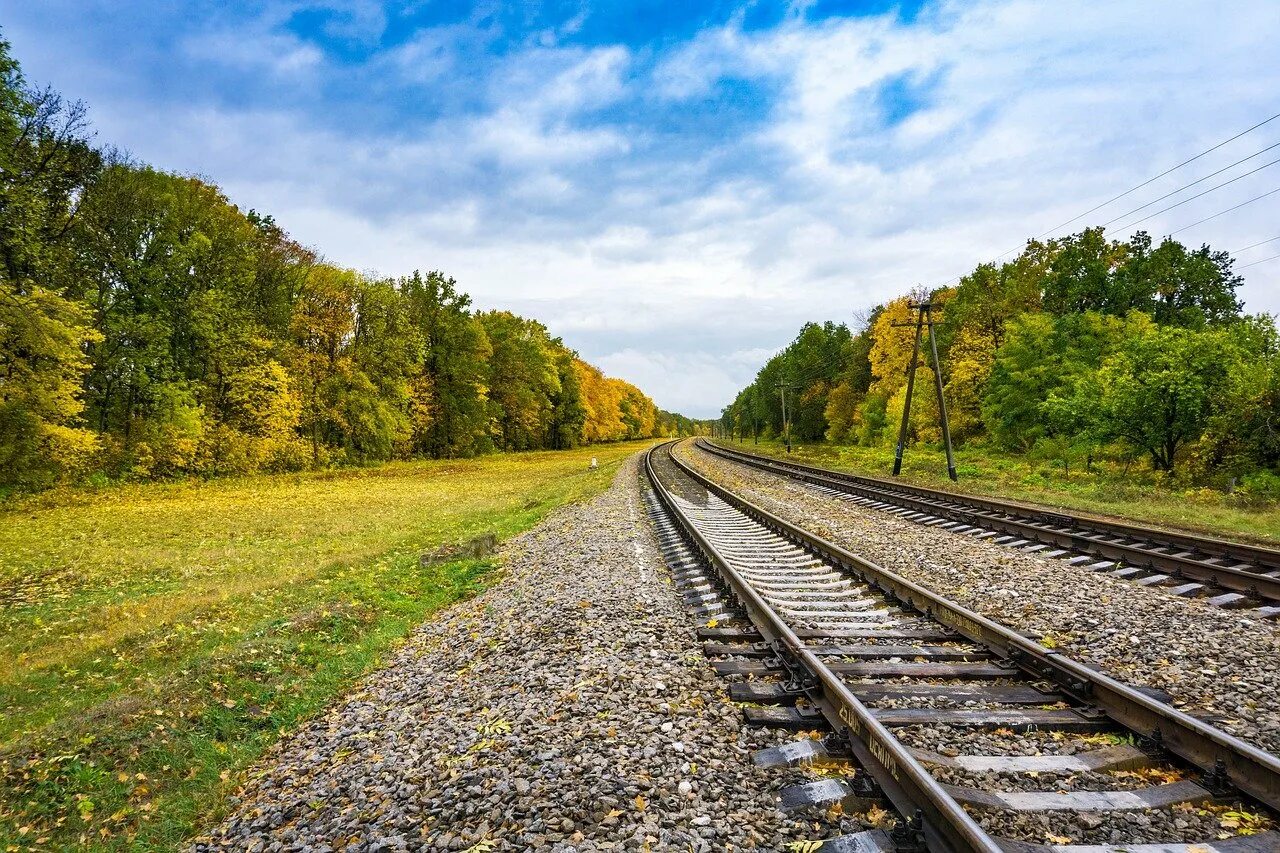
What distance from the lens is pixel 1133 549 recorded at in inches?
355

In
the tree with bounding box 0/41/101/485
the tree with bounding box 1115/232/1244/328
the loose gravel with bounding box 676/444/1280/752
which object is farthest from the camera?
the tree with bounding box 1115/232/1244/328

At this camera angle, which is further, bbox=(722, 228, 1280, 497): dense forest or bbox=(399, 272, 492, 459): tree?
bbox=(399, 272, 492, 459): tree

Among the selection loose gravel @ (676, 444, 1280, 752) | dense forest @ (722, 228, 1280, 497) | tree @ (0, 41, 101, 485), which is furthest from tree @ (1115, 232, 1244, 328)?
tree @ (0, 41, 101, 485)

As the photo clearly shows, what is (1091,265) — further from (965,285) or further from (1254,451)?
(1254,451)

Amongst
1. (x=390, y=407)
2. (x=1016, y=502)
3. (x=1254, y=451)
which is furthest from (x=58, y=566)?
(x=1254, y=451)

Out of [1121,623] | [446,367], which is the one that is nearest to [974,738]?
[1121,623]

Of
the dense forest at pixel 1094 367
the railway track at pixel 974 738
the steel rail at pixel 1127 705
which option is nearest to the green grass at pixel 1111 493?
the dense forest at pixel 1094 367

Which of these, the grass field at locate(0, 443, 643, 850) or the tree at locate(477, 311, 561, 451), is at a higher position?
the tree at locate(477, 311, 561, 451)

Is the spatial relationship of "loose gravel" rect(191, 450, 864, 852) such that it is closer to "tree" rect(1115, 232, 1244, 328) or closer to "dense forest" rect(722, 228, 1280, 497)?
"dense forest" rect(722, 228, 1280, 497)

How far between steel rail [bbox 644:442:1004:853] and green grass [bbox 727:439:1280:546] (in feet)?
32.6

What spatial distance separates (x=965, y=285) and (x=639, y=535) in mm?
40147

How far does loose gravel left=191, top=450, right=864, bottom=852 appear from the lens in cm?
341

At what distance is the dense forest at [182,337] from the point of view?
18719 mm

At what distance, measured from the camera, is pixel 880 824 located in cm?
325
